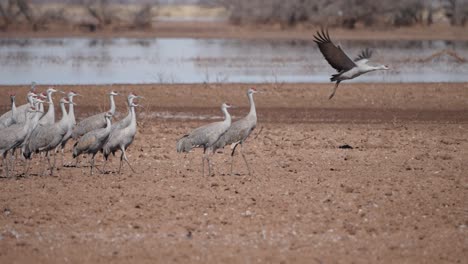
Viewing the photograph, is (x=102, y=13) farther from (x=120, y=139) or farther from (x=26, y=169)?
(x=120, y=139)

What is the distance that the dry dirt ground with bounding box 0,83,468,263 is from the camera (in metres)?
8.38

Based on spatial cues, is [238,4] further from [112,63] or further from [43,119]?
[43,119]

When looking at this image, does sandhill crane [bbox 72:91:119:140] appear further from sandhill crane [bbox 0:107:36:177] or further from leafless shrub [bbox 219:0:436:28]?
leafless shrub [bbox 219:0:436:28]

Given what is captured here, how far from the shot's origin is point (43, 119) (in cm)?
1279

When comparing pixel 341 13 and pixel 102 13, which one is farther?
pixel 102 13

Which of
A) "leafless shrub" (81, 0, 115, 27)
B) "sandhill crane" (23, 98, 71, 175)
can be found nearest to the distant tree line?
"leafless shrub" (81, 0, 115, 27)

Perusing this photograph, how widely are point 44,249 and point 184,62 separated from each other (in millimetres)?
23017

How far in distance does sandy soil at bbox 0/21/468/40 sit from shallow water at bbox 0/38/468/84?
7.73ft

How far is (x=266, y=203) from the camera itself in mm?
10102

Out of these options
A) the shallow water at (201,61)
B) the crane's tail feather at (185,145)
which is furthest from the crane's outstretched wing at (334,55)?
the shallow water at (201,61)

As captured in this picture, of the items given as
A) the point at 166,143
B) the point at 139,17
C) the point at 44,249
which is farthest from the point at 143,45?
the point at 44,249

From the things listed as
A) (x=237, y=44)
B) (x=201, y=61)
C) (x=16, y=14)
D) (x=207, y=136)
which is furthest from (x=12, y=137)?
(x=16, y=14)

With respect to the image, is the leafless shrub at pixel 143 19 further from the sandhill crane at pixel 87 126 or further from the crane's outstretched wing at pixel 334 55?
the sandhill crane at pixel 87 126

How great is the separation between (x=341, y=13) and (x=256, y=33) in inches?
237
